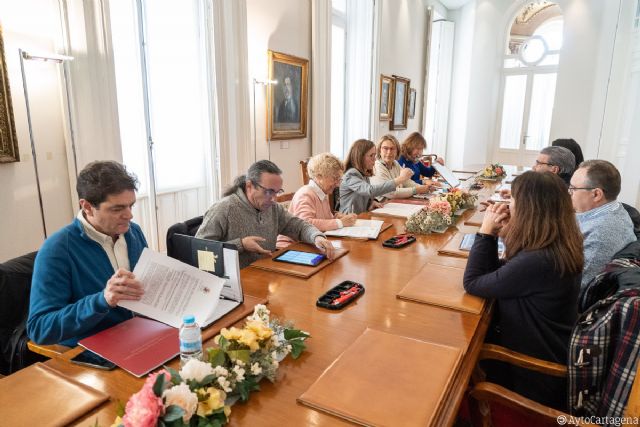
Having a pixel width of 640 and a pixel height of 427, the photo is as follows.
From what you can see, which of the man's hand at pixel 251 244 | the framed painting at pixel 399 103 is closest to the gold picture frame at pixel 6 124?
the man's hand at pixel 251 244

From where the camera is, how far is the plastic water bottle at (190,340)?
3.64ft

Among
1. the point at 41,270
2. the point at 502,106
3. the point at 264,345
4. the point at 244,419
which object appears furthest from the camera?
the point at 502,106

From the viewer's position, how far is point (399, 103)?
27.2ft

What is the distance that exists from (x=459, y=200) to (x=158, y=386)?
289 centimetres

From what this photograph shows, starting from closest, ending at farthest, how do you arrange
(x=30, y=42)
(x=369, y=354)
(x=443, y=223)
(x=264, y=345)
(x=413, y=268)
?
1. (x=264, y=345)
2. (x=369, y=354)
3. (x=413, y=268)
4. (x=30, y=42)
5. (x=443, y=223)

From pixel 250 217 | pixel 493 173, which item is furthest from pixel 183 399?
pixel 493 173

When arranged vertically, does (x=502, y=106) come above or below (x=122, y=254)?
above

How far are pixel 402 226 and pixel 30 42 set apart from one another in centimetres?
268

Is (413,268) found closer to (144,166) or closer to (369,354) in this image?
(369,354)

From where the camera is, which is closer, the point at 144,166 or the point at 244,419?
the point at 244,419

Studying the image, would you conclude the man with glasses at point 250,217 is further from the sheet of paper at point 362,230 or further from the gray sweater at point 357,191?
the gray sweater at point 357,191

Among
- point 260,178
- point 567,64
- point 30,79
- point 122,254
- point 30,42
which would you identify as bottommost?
point 122,254

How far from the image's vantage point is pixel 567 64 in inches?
333

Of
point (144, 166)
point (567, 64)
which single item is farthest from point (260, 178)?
point (567, 64)
